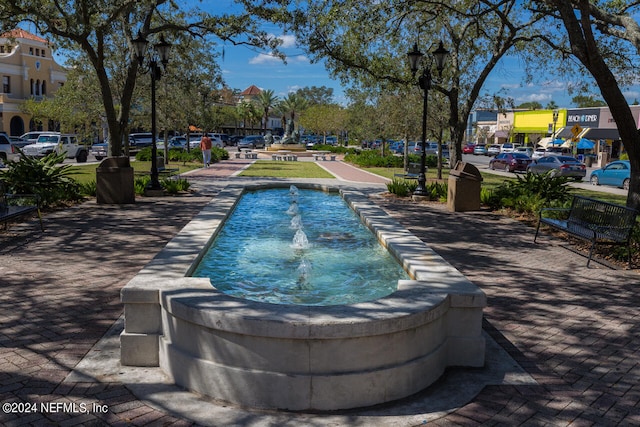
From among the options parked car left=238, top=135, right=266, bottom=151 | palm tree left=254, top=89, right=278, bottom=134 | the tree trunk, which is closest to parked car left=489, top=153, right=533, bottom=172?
the tree trunk

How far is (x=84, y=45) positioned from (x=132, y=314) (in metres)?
12.6

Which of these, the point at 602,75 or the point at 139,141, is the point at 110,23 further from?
the point at 139,141

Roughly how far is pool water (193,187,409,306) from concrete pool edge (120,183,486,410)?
1.31 metres

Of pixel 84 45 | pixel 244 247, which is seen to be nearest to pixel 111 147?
pixel 84 45

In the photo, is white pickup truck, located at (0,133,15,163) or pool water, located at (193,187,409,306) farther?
white pickup truck, located at (0,133,15,163)

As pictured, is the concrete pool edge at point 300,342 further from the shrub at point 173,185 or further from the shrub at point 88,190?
the shrub at point 173,185

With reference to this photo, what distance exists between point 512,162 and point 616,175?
30.7 ft

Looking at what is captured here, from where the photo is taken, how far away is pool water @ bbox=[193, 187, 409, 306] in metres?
6.27

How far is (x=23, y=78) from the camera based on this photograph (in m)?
56.0

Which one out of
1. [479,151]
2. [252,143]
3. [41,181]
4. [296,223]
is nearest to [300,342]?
[296,223]

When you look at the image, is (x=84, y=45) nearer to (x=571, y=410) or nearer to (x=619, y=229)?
(x=619, y=229)

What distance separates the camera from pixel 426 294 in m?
4.85

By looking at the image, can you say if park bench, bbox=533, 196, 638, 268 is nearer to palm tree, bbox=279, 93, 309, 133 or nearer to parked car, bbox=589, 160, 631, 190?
parked car, bbox=589, 160, 631, 190

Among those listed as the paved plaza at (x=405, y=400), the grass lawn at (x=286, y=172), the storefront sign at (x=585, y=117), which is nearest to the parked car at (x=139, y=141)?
the grass lawn at (x=286, y=172)
